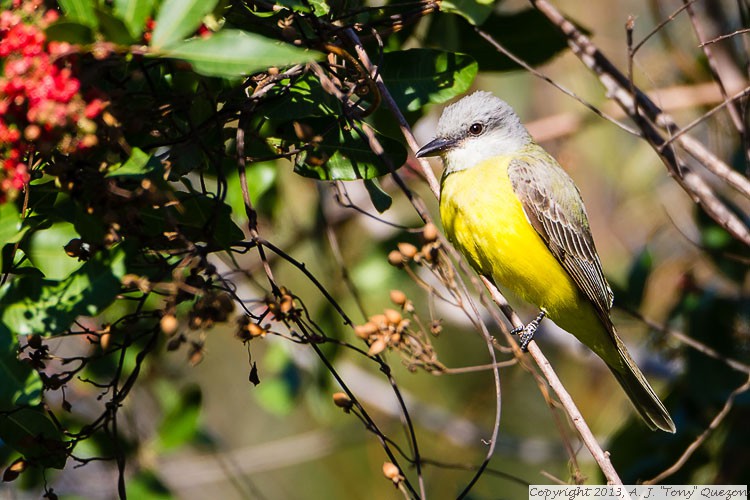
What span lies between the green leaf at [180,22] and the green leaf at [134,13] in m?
0.06

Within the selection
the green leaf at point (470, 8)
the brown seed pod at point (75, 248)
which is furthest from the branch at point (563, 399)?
the brown seed pod at point (75, 248)

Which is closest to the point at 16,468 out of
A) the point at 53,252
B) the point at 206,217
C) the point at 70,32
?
the point at 53,252

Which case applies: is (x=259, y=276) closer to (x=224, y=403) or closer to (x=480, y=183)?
(x=480, y=183)

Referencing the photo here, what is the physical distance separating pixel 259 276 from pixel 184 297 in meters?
3.43

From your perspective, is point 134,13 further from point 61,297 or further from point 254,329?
point 254,329

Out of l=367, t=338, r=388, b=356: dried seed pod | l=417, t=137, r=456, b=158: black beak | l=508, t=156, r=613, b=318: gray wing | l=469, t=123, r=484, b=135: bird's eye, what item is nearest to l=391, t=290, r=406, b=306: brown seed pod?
l=367, t=338, r=388, b=356: dried seed pod

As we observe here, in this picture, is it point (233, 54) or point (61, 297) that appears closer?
point (233, 54)

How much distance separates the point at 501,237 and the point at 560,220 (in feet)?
1.35

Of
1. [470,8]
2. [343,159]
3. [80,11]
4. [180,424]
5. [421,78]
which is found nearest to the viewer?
[80,11]

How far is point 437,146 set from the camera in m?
3.60

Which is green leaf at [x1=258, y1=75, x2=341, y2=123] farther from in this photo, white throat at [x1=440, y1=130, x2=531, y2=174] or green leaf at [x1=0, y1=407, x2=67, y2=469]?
A: white throat at [x1=440, y1=130, x2=531, y2=174]

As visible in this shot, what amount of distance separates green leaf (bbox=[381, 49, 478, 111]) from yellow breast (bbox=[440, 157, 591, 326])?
90 cm

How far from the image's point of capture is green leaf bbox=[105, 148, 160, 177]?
1742 mm

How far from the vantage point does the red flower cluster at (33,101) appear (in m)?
1.57
